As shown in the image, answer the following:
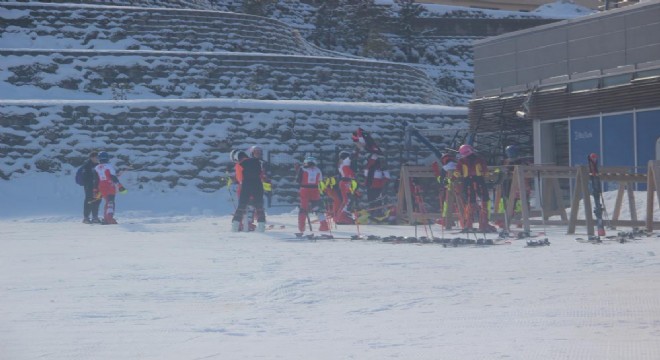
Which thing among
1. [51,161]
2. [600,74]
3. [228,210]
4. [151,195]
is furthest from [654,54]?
Result: [51,161]

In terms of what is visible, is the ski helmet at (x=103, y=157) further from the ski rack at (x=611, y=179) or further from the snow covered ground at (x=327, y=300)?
the ski rack at (x=611, y=179)

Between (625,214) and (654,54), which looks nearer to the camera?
(625,214)

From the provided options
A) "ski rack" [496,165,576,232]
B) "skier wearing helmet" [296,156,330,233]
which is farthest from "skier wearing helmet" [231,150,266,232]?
"ski rack" [496,165,576,232]

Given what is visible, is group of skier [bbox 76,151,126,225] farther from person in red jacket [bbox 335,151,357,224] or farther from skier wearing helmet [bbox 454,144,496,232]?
skier wearing helmet [bbox 454,144,496,232]

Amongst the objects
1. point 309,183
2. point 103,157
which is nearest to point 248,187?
point 309,183

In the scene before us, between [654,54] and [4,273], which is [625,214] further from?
[4,273]

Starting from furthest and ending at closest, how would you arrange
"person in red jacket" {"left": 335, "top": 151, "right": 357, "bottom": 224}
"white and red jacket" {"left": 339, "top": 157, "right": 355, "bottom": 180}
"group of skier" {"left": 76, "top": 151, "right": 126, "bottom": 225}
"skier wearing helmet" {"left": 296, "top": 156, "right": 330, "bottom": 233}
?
"group of skier" {"left": 76, "top": 151, "right": 126, "bottom": 225}
"white and red jacket" {"left": 339, "top": 157, "right": 355, "bottom": 180}
"person in red jacket" {"left": 335, "top": 151, "right": 357, "bottom": 224}
"skier wearing helmet" {"left": 296, "top": 156, "right": 330, "bottom": 233}

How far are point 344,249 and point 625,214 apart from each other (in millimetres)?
6774

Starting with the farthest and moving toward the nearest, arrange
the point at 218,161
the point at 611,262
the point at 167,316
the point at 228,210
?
the point at 218,161
the point at 228,210
the point at 611,262
the point at 167,316

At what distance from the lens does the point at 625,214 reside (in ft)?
65.3

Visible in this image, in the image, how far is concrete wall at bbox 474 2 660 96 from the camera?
23.5 meters

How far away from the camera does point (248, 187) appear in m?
19.8

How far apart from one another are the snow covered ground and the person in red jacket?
5.21m

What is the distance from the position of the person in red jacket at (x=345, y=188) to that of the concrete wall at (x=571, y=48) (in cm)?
619
